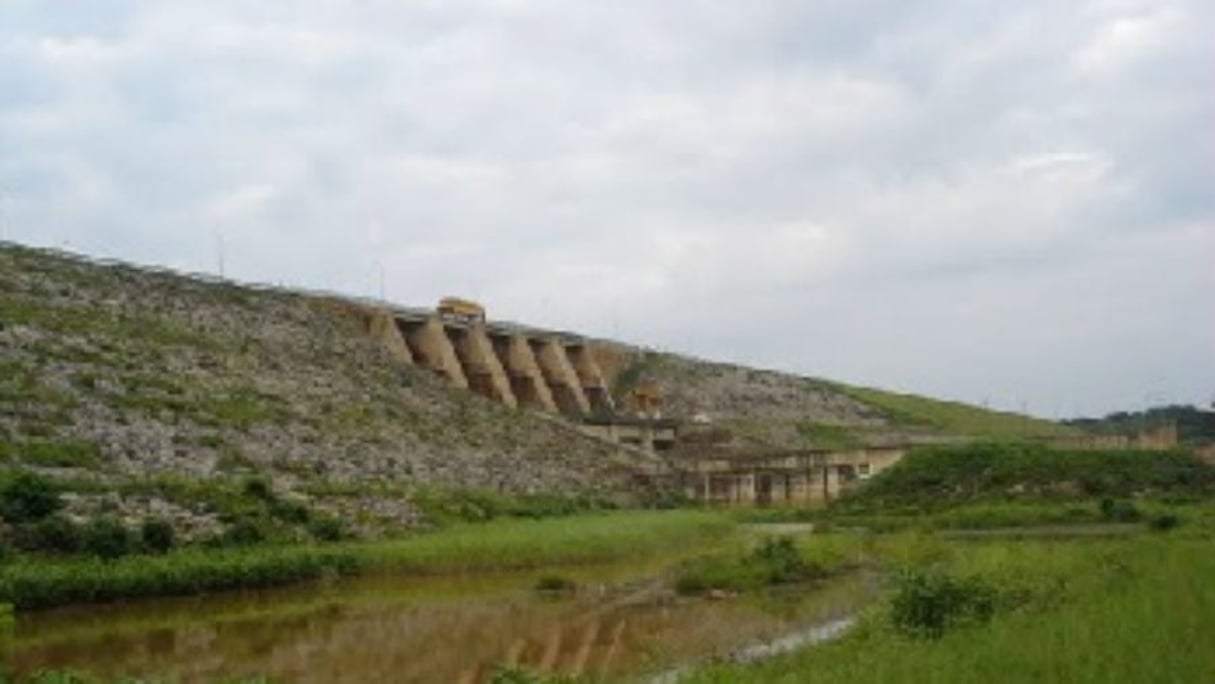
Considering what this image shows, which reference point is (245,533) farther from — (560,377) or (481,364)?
(560,377)

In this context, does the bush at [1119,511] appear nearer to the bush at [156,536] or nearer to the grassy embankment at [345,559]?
the grassy embankment at [345,559]

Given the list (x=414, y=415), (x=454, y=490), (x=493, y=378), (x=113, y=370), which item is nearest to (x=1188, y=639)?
(x=454, y=490)

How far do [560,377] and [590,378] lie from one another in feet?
15.2

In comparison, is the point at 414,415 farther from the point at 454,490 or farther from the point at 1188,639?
the point at 1188,639

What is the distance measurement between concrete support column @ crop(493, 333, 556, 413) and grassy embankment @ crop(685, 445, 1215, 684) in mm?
27334

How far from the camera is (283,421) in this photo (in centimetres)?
4094

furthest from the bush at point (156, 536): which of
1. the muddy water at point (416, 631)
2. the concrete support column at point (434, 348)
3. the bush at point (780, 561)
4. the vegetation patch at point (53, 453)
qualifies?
the concrete support column at point (434, 348)

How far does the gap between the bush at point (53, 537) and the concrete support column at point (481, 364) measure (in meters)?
33.7

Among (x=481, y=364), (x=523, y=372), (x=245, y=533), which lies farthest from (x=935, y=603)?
(x=523, y=372)

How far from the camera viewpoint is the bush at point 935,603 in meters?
16.6

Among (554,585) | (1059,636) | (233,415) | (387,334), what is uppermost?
(387,334)

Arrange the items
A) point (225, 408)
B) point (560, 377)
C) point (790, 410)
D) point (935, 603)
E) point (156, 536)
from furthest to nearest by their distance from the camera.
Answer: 1. point (790, 410)
2. point (560, 377)
3. point (225, 408)
4. point (156, 536)
5. point (935, 603)

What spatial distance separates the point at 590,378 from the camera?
7381cm

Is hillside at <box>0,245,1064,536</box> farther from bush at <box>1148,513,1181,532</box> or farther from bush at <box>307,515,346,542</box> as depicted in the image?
bush at <box>1148,513,1181,532</box>
